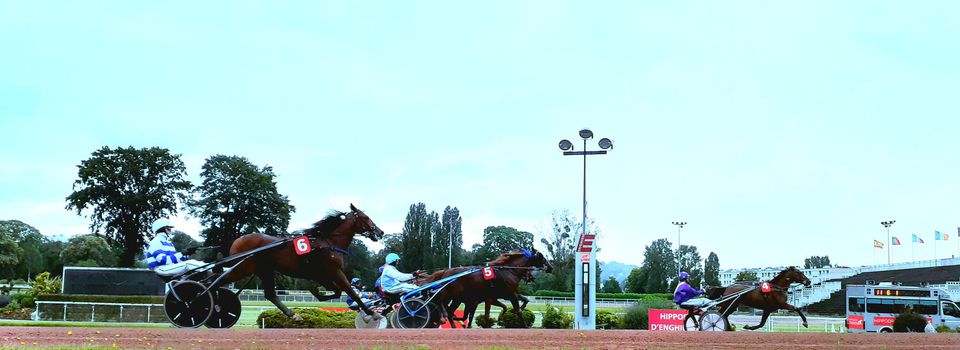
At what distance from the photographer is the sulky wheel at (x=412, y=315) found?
48.4 ft

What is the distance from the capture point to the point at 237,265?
500 inches

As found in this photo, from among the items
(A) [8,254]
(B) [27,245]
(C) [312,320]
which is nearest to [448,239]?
(A) [8,254]

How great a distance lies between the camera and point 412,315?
14766 mm

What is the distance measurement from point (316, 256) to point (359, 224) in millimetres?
1060

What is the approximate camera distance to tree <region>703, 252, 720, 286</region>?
84.9 meters

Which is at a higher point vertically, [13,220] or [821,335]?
[13,220]

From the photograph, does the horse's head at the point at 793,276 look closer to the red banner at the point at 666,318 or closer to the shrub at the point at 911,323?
the red banner at the point at 666,318

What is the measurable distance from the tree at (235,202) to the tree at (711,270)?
44.3 m

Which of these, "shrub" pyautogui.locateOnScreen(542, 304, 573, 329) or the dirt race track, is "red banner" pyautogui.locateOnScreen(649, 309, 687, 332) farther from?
the dirt race track

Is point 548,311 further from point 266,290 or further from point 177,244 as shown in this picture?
point 177,244

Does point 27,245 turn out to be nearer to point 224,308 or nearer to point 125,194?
point 125,194

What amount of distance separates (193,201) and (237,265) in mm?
47988

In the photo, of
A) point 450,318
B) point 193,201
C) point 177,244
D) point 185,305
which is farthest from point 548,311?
point 177,244

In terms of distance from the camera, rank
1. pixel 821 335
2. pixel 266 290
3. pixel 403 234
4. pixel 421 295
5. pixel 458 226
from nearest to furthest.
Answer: pixel 821 335
pixel 266 290
pixel 421 295
pixel 403 234
pixel 458 226
